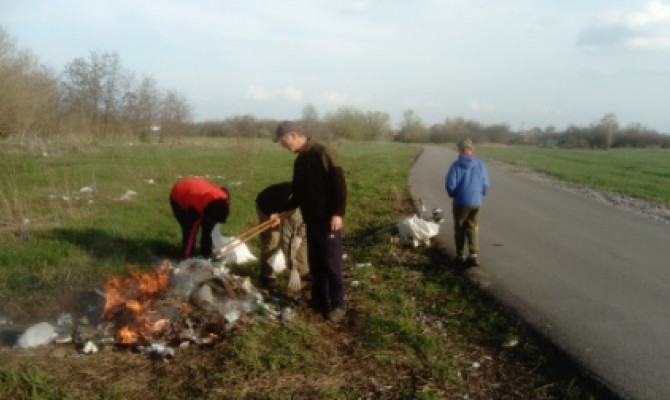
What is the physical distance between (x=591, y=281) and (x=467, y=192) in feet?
6.52

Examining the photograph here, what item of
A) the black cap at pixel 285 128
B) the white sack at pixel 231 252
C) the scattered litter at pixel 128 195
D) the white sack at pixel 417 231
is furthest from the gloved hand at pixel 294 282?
the scattered litter at pixel 128 195

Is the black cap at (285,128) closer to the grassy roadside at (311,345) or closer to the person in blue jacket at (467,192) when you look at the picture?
the grassy roadside at (311,345)

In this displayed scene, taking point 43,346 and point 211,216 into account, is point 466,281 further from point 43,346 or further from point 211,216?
point 43,346

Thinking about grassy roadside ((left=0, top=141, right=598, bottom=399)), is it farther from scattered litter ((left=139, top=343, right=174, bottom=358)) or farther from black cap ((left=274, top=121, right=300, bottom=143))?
black cap ((left=274, top=121, right=300, bottom=143))

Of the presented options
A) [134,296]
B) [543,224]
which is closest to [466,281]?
[134,296]

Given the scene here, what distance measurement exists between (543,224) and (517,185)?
8193 millimetres

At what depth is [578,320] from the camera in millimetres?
5543

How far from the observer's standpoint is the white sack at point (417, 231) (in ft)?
A: 28.3

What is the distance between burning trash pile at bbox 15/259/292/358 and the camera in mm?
4664

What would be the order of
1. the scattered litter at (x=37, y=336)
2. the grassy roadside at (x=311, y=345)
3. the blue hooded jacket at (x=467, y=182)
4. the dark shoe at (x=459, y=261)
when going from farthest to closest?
1. the dark shoe at (x=459, y=261)
2. the blue hooded jacket at (x=467, y=182)
3. the scattered litter at (x=37, y=336)
4. the grassy roadside at (x=311, y=345)

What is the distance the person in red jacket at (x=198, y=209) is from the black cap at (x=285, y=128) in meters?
1.49

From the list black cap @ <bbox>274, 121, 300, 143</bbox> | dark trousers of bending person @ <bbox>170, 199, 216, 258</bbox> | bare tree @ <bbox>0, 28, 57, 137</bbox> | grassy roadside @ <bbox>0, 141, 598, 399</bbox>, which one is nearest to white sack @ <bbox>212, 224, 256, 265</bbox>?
dark trousers of bending person @ <bbox>170, 199, 216, 258</bbox>

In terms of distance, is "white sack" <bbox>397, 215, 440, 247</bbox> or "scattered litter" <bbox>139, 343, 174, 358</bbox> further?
"white sack" <bbox>397, 215, 440, 247</bbox>

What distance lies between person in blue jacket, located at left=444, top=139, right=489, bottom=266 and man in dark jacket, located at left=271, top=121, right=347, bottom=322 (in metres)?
2.47
